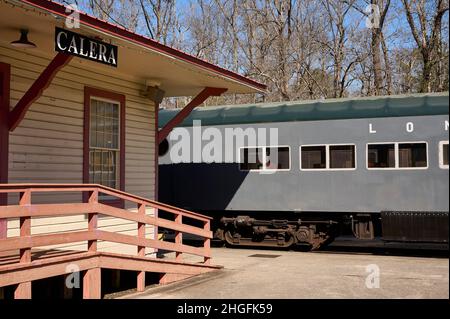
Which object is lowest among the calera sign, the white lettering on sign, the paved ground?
the paved ground

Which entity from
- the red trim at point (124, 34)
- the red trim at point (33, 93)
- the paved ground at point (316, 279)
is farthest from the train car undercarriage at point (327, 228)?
the red trim at point (33, 93)

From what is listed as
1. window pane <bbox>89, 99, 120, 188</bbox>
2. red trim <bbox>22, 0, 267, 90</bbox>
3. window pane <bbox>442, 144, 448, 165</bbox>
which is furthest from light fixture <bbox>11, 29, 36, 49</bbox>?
window pane <bbox>442, 144, 448, 165</bbox>

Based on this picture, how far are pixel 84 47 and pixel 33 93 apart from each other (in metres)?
0.94

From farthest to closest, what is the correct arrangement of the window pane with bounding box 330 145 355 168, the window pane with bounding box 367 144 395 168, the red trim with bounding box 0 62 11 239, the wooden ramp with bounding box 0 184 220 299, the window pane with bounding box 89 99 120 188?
the window pane with bounding box 330 145 355 168 < the window pane with bounding box 367 144 395 168 < the window pane with bounding box 89 99 120 188 < the red trim with bounding box 0 62 11 239 < the wooden ramp with bounding box 0 184 220 299

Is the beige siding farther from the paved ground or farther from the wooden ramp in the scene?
the paved ground

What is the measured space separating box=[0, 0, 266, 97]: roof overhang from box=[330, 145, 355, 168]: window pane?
2.27 metres

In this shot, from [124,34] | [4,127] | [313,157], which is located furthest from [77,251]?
[313,157]

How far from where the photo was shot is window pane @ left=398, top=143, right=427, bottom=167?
39.6ft

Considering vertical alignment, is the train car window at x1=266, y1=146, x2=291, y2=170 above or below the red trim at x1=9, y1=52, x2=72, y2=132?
below

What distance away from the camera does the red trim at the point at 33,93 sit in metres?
7.75

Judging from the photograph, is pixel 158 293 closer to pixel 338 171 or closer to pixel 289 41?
pixel 338 171

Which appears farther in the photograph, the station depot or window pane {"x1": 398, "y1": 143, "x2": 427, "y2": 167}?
window pane {"x1": 398, "y1": 143, "x2": 427, "y2": 167}
